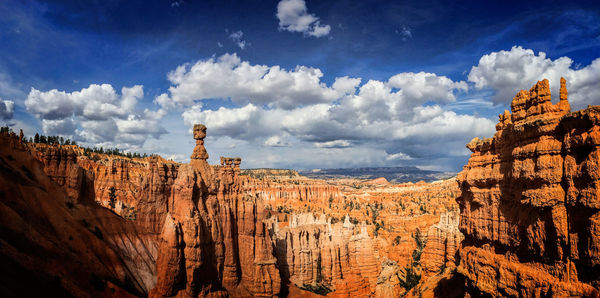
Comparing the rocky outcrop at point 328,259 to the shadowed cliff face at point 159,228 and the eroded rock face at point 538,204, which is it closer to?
the shadowed cliff face at point 159,228

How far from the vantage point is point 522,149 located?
18344 mm

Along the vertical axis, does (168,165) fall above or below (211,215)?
above

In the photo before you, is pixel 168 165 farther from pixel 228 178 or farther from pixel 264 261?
pixel 264 261

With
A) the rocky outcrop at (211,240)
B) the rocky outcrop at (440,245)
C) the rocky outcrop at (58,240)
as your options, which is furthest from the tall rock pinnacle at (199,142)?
the rocky outcrop at (440,245)

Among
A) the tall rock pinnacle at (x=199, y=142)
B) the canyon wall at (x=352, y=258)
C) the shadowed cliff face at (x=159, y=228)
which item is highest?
the tall rock pinnacle at (x=199, y=142)

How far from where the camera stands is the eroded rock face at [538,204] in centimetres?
1432

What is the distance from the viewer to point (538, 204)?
53.5 feet

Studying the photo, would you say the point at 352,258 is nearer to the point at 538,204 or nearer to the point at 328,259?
the point at 328,259

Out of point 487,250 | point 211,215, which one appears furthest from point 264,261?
point 487,250

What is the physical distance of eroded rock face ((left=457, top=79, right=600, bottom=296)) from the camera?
14.3 m

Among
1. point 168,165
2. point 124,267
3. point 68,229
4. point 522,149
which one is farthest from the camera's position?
point 168,165

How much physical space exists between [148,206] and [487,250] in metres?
24.4

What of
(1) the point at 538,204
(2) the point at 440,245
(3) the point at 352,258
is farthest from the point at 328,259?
(1) the point at 538,204

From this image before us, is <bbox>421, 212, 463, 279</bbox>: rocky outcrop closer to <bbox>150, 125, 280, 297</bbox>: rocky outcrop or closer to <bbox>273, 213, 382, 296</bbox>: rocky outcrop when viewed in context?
<bbox>273, 213, 382, 296</bbox>: rocky outcrop
